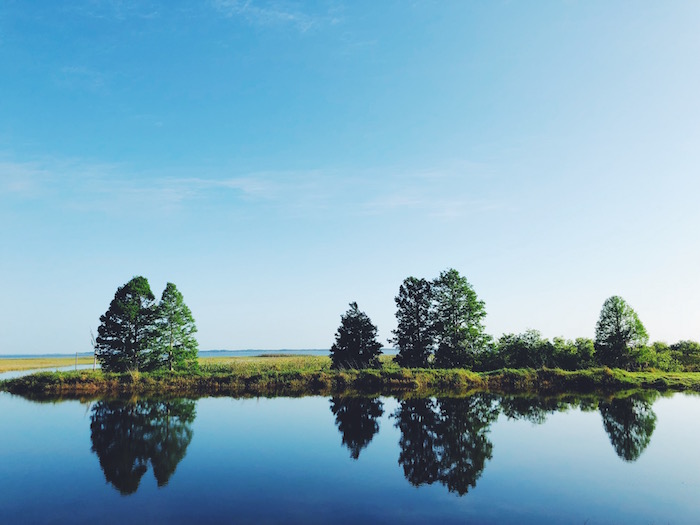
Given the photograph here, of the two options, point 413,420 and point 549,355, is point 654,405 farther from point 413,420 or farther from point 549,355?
point 549,355

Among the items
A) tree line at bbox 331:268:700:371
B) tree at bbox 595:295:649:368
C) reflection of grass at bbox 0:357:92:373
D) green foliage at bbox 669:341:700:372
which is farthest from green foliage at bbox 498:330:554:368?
reflection of grass at bbox 0:357:92:373

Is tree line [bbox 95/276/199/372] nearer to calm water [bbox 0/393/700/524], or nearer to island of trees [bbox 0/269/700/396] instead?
island of trees [bbox 0/269/700/396]

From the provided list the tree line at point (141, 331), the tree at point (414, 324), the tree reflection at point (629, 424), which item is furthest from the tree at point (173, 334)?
the tree reflection at point (629, 424)

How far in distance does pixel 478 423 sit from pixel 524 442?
4.55m

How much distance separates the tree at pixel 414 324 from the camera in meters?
54.8

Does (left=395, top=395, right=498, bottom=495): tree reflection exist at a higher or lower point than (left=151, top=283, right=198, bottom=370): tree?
lower

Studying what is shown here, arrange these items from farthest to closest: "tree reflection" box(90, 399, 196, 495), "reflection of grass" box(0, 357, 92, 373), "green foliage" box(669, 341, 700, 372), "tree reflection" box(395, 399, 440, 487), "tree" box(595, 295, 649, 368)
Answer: "reflection of grass" box(0, 357, 92, 373), "green foliage" box(669, 341, 700, 372), "tree" box(595, 295, 649, 368), "tree reflection" box(90, 399, 196, 495), "tree reflection" box(395, 399, 440, 487)

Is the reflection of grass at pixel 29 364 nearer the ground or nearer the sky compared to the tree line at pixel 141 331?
nearer the ground

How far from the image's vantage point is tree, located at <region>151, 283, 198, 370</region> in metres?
45.2

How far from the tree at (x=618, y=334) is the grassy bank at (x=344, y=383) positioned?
4756 mm

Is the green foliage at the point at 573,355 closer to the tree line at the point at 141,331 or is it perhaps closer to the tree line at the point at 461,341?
the tree line at the point at 461,341

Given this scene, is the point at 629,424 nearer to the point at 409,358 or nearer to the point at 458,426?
the point at 458,426

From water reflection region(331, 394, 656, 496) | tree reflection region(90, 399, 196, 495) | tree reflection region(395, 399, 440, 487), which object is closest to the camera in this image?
tree reflection region(395, 399, 440, 487)

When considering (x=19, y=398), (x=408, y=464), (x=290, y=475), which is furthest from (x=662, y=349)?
(x=19, y=398)
